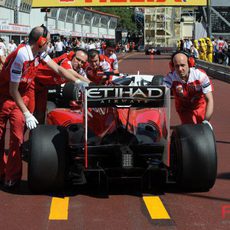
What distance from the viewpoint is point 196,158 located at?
688 centimetres

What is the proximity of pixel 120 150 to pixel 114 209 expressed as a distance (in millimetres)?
637

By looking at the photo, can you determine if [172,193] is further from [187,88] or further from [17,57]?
[17,57]

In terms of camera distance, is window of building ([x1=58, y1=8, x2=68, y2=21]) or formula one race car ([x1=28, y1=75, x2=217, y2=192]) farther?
window of building ([x1=58, y1=8, x2=68, y2=21])

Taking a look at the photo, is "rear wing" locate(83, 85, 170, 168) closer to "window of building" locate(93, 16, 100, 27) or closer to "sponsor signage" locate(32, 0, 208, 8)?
"sponsor signage" locate(32, 0, 208, 8)

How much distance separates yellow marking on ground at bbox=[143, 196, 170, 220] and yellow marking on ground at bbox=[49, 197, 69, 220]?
2.66 feet

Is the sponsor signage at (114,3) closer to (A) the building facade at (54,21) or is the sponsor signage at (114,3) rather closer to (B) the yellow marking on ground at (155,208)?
(A) the building facade at (54,21)

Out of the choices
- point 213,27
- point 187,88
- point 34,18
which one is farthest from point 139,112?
point 34,18

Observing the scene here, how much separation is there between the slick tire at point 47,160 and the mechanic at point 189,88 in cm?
158

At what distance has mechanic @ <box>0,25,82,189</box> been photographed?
7117 millimetres

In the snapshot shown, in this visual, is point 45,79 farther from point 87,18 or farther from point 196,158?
point 87,18

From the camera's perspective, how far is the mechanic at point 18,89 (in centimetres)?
712

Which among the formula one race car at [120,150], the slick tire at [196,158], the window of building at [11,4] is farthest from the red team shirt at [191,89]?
the window of building at [11,4]

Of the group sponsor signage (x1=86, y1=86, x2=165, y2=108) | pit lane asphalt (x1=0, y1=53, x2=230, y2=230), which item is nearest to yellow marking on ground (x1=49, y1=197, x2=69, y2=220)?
pit lane asphalt (x1=0, y1=53, x2=230, y2=230)

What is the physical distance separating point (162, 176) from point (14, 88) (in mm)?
1841
